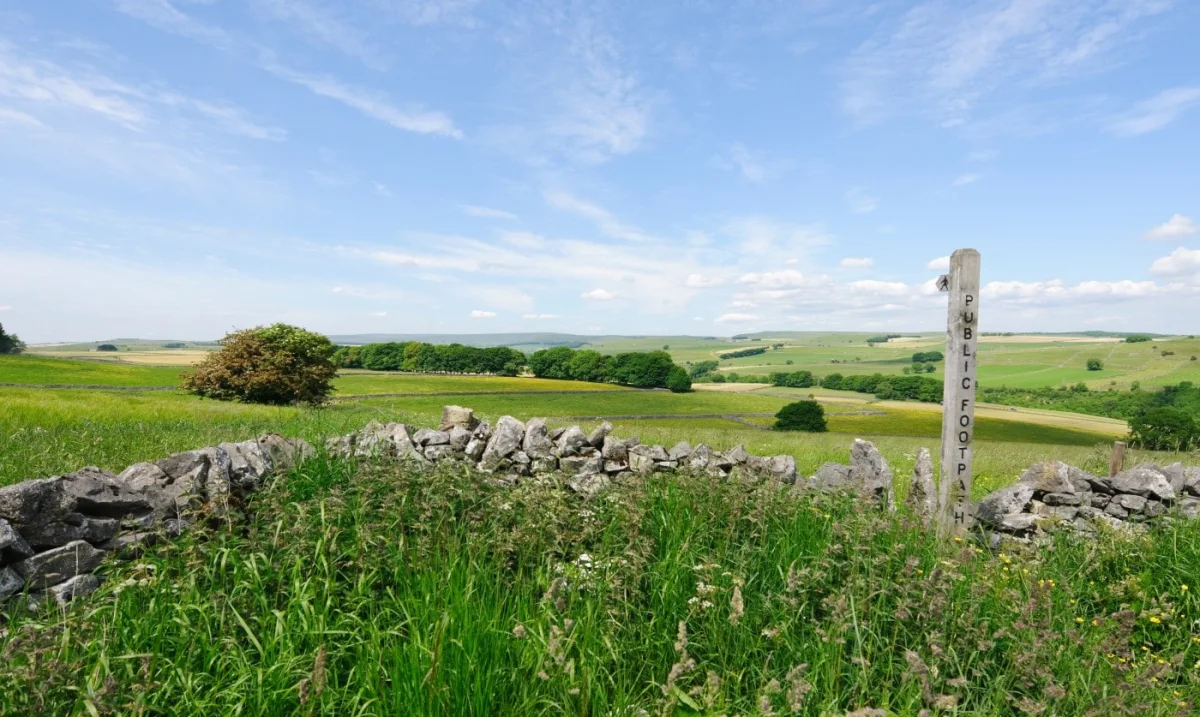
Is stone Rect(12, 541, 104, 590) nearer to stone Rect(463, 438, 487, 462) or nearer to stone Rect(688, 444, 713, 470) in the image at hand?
stone Rect(463, 438, 487, 462)

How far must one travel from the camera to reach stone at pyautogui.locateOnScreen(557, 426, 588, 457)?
24.8 feet

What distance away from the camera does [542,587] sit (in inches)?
165

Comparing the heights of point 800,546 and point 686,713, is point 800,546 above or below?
above

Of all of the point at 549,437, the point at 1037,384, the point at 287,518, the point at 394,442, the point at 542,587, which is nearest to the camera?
the point at 542,587

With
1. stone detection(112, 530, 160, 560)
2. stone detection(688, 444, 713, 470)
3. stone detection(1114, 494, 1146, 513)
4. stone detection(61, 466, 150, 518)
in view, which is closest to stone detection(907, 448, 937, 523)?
stone detection(1114, 494, 1146, 513)

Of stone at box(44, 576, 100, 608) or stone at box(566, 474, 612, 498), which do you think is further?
stone at box(566, 474, 612, 498)

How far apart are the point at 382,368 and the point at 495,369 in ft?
55.1

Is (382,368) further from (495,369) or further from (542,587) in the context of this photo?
(542,587)

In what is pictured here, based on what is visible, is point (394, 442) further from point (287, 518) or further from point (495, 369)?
point (495, 369)

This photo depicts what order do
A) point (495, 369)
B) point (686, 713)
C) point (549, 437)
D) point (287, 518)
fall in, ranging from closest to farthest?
point (686, 713) < point (287, 518) < point (549, 437) < point (495, 369)

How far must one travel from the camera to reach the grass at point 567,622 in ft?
9.65

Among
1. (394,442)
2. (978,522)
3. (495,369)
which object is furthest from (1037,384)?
(394,442)

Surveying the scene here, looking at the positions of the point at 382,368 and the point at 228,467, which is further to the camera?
the point at 382,368

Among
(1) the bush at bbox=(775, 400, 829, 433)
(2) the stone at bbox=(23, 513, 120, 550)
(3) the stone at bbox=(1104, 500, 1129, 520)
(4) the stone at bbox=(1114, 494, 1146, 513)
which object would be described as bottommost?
(1) the bush at bbox=(775, 400, 829, 433)
